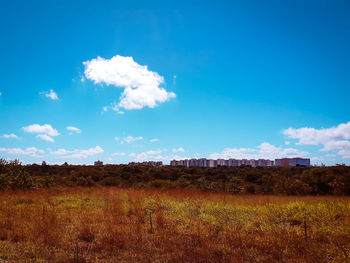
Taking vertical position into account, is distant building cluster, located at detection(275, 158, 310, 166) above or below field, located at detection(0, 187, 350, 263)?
above

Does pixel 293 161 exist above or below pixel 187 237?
above

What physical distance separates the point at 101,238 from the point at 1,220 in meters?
3.57

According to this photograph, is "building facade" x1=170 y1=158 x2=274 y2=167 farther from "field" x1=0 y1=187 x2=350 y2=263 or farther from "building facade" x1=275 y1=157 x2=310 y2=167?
"field" x1=0 y1=187 x2=350 y2=263

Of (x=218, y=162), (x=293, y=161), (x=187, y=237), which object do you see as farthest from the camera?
(x=218, y=162)

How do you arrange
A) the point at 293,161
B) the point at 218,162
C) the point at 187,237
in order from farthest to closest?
the point at 218,162, the point at 293,161, the point at 187,237

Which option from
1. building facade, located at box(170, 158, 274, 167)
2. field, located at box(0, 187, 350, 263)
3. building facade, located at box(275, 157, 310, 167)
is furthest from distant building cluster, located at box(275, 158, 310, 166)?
field, located at box(0, 187, 350, 263)

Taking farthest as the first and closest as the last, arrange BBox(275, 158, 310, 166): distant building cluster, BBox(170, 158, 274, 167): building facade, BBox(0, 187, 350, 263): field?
BBox(170, 158, 274, 167): building facade, BBox(275, 158, 310, 166): distant building cluster, BBox(0, 187, 350, 263): field

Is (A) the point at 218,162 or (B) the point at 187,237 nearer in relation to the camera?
(B) the point at 187,237

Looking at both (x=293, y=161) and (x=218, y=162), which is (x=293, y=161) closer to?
(x=293, y=161)

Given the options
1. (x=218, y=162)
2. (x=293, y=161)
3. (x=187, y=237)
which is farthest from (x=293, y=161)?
(x=187, y=237)

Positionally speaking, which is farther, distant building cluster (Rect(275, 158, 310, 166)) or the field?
distant building cluster (Rect(275, 158, 310, 166))

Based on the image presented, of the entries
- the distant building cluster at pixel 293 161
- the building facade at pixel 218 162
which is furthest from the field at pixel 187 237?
the building facade at pixel 218 162

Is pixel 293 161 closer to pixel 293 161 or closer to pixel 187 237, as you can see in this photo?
pixel 293 161

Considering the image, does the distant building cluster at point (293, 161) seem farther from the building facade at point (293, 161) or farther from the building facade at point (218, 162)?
the building facade at point (218, 162)
